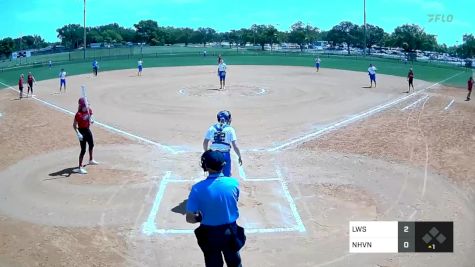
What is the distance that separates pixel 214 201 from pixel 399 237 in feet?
14.8

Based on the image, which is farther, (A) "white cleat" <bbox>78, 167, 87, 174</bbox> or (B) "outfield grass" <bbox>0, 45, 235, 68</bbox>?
(B) "outfield grass" <bbox>0, 45, 235, 68</bbox>

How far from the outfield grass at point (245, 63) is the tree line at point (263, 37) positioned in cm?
2118

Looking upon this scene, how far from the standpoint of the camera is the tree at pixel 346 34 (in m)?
103

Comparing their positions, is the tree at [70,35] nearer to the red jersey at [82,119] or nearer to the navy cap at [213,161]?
the red jersey at [82,119]

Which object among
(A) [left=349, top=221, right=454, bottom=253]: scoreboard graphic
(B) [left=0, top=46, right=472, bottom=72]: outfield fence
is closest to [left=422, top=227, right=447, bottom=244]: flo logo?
(A) [left=349, top=221, right=454, bottom=253]: scoreboard graphic

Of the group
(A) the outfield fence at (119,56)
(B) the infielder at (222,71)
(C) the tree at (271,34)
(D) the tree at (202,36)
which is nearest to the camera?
(B) the infielder at (222,71)

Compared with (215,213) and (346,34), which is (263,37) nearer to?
(346,34)

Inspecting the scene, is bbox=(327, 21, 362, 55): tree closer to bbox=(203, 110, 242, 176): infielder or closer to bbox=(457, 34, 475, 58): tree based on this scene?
bbox=(457, 34, 475, 58): tree

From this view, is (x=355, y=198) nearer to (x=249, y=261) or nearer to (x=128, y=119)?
(x=249, y=261)

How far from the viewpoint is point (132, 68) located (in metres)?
47.5

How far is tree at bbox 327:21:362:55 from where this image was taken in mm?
102938

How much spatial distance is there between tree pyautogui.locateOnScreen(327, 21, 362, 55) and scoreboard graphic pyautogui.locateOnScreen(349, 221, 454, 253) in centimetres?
9845

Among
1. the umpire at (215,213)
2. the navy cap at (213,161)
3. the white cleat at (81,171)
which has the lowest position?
the white cleat at (81,171)

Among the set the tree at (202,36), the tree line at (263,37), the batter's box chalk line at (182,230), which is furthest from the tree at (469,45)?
the tree at (202,36)
